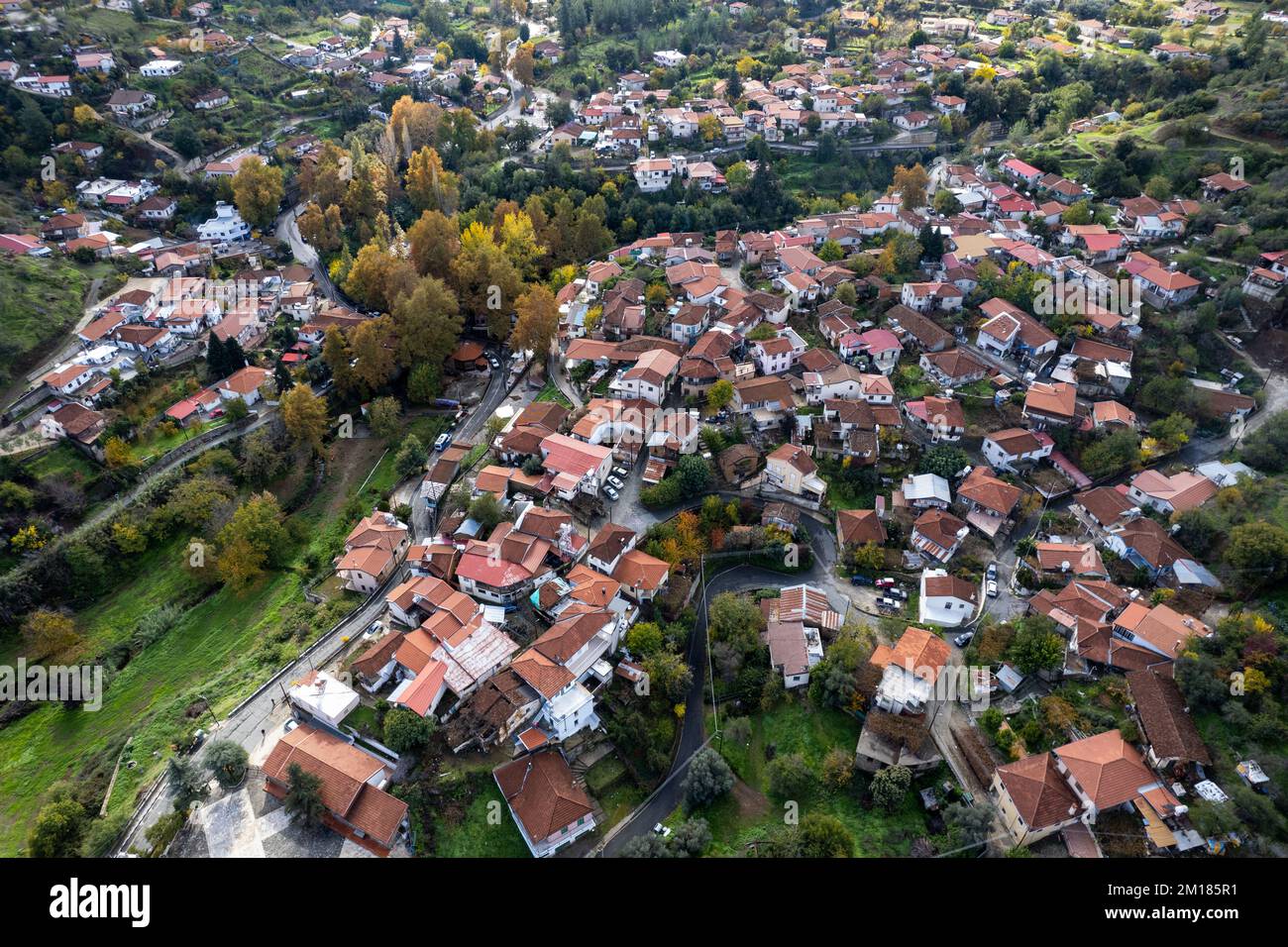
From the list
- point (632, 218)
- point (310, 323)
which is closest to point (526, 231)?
point (632, 218)

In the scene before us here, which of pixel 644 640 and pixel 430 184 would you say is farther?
pixel 430 184

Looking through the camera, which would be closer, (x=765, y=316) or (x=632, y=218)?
(x=765, y=316)

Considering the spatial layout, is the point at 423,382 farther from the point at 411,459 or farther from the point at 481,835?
the point at 481,835

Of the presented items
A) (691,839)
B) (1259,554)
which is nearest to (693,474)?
(691,839)

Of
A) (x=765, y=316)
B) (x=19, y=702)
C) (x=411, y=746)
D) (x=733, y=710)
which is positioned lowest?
(x=19, y=702)

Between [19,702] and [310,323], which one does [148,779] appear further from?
[310,323]

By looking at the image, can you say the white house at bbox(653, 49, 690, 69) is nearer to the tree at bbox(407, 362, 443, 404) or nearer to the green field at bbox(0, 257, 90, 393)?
the tree at bbox(407, 362, 443, 404)

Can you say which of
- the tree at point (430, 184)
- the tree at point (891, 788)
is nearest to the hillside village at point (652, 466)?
the tree at point (891, 788)

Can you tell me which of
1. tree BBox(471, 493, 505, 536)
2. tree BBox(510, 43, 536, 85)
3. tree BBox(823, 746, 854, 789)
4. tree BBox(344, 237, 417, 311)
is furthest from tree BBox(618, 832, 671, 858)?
tree BBox(510, 43, 536, 85)
